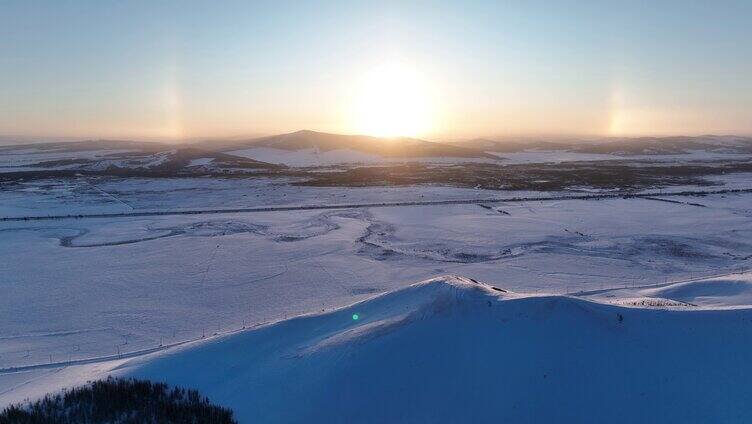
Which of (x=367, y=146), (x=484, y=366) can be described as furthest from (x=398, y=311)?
(x=367, y=146)

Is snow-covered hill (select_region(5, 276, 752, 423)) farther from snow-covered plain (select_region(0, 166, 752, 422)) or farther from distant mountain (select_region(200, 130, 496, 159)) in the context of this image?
distant mountain (select_region(200, 130, 496, 159))

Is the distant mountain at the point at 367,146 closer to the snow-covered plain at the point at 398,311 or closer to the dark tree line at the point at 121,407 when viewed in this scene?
the snow-covered plain at the point at 398,311

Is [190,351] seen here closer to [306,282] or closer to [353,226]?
[306,282]

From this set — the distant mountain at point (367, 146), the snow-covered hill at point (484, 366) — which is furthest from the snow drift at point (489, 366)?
the distant mountain at point (367, 146)

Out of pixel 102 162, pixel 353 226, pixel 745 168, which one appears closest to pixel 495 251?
pixel 353 226

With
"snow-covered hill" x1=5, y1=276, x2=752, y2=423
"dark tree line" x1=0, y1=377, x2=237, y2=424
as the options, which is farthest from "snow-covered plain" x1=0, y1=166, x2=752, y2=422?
"dark tree line" x1=0, y1=377, x2=237, y2=424

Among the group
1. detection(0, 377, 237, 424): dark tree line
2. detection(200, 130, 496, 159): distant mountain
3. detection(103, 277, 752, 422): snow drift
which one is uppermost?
detection(200, 130, 496, 159): distant mountain
